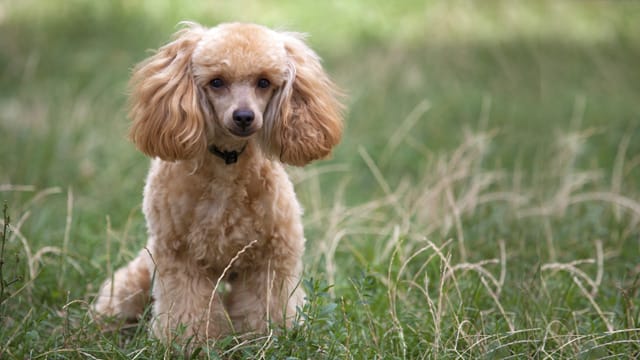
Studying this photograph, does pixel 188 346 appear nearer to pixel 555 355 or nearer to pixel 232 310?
pixel 232 310

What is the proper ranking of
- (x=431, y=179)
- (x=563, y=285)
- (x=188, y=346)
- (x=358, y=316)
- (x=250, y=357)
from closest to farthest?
(x=250, y=357) → (x=188, y=346) → (x=358, y=316) → (x=563, y=285) → (x=431, y=179)

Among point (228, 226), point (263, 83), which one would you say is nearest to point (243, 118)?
point (263, 83)

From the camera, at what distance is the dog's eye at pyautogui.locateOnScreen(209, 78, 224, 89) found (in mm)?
3796

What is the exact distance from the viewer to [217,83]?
3.81 metres

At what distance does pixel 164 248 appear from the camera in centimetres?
384

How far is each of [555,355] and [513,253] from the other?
1335 millimetres

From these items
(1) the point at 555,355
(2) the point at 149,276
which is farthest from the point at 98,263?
(1) the point at 555,355

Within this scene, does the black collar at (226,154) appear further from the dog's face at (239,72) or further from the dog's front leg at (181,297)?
the dog's front leg at (181,297)

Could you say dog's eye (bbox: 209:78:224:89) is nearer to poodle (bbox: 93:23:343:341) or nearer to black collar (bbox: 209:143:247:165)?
poodle (bbox: 93:23:343:341)

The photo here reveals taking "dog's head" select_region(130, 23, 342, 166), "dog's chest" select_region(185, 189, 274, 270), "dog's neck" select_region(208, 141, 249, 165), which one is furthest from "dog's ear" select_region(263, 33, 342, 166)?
"dog's chest" select_region(185, 189, 274, 270)

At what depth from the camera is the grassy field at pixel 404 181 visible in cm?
370

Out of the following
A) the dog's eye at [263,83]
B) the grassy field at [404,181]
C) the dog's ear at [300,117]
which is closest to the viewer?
the grassy field at [404,181]

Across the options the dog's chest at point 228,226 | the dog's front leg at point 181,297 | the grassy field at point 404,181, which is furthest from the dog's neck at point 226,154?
the grassy field at point 404,181

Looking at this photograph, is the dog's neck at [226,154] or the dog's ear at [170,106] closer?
the dog's ear at [170,106]
